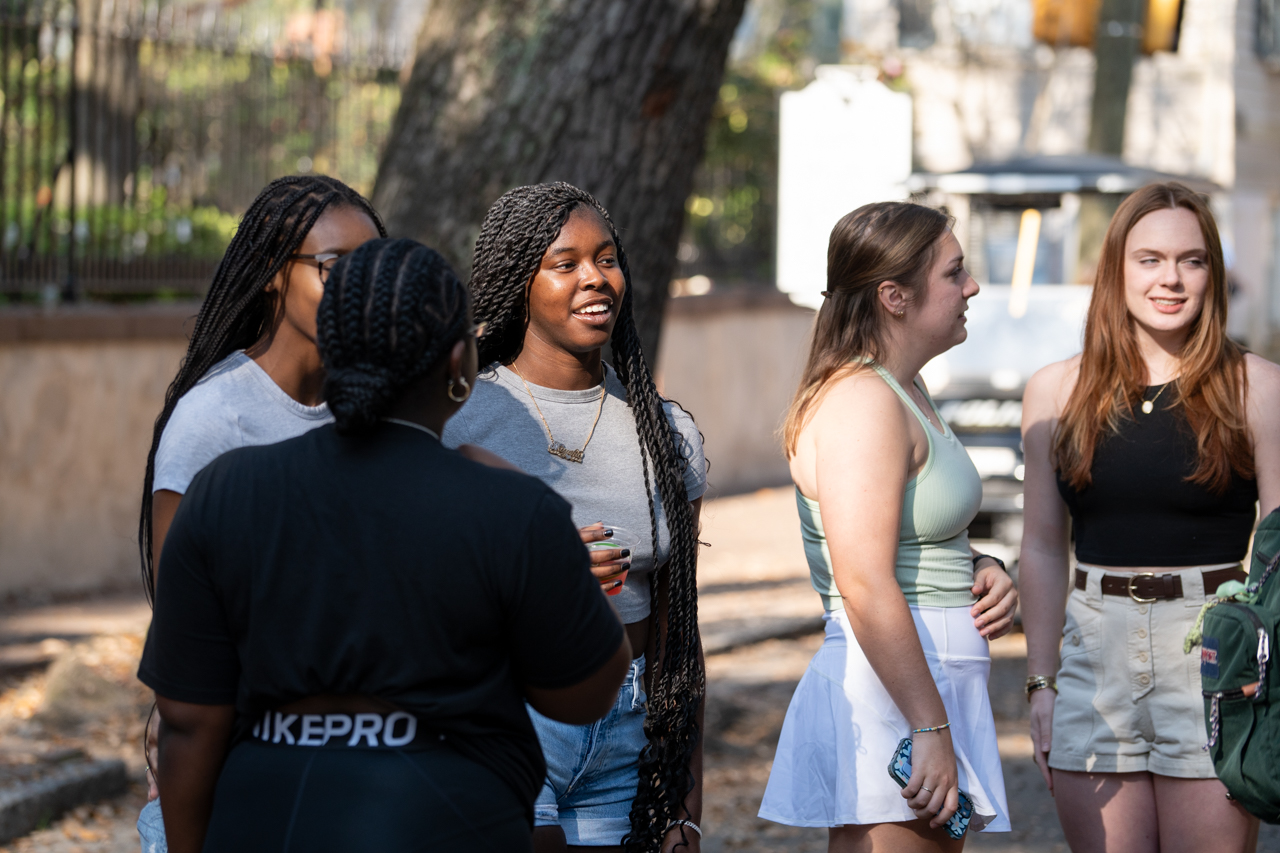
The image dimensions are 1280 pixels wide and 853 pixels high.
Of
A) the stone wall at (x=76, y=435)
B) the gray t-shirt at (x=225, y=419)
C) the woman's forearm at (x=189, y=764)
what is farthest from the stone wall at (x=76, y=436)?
the woman's forearm at (x=189, y=764)

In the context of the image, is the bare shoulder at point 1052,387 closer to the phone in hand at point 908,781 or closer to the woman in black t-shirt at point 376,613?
the phone in hand at point 908,781

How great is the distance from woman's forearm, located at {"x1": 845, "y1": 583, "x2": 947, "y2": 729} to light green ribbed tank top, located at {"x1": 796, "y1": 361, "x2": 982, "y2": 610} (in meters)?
0.12

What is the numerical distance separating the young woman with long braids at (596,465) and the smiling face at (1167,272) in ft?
4.01

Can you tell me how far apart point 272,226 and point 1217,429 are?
2115 mm

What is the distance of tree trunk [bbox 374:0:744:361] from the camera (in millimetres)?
5145

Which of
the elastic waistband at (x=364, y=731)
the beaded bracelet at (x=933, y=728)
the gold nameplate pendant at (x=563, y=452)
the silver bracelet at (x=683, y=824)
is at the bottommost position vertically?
the silver bracelet at (x=683, y=824)

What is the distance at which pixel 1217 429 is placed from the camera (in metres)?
3.27

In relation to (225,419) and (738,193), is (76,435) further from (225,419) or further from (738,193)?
(738,193)

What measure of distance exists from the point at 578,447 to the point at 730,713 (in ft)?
12.8

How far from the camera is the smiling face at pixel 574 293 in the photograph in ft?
9.46

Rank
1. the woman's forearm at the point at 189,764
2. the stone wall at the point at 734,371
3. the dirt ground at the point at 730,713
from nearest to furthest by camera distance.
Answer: the woman's forearm at the point at 189,764 → the dirt ground at the point at 730,713 → the stone wall at the point at 734,371

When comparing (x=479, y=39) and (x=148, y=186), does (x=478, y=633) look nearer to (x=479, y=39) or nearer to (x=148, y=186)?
(x=479, y=39)

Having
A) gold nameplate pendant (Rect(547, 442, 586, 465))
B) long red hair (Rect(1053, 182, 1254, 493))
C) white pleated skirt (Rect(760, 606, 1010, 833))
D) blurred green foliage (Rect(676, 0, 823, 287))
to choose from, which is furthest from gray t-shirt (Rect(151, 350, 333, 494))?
blurred green foliage (Rect(676, 0, 823, 287))

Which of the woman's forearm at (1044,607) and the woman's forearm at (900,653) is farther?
the woman's forearm at (1044,607)
